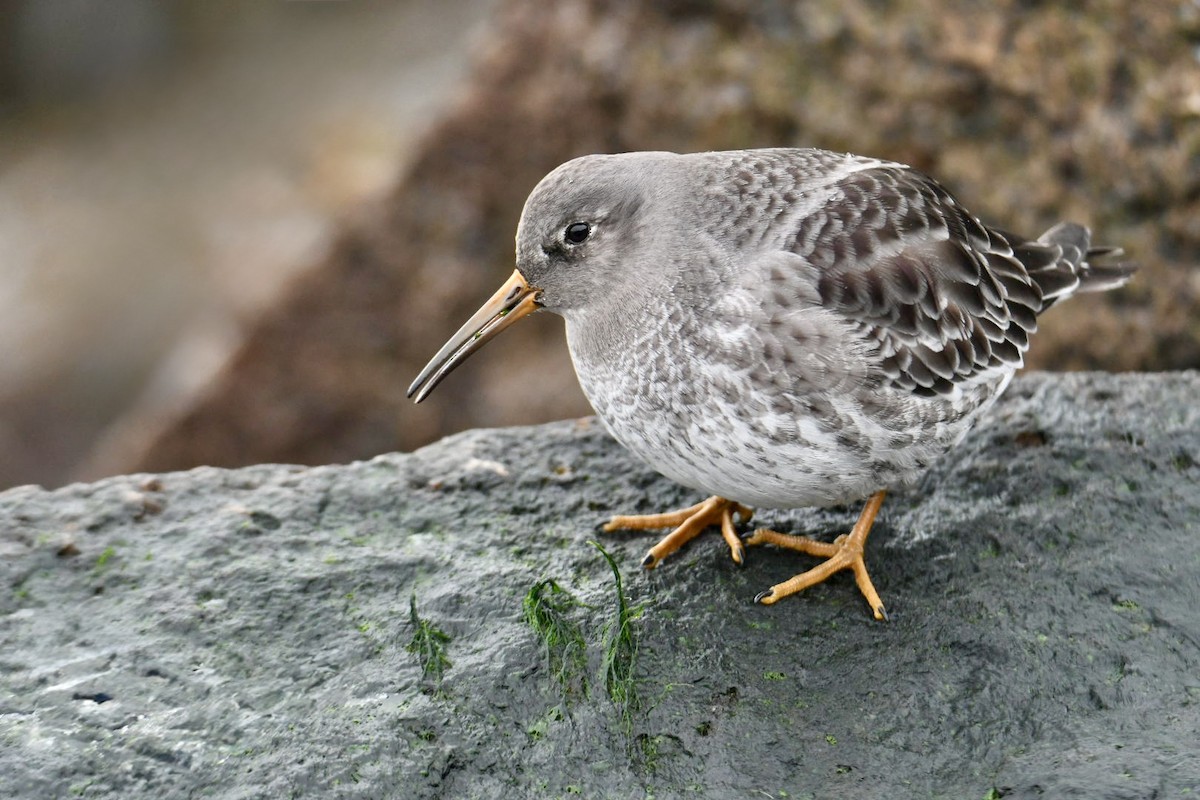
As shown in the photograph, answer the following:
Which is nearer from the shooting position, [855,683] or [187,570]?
[855,683]

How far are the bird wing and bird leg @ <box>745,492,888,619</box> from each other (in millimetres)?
682

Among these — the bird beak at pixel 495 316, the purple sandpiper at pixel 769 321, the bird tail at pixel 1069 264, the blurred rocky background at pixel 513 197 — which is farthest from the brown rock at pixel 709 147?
the bird beak at pixel 495 316

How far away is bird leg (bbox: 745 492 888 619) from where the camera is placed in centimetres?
528

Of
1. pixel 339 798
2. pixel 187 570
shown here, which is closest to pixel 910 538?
pixel 339 798

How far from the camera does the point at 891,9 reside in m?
8.73

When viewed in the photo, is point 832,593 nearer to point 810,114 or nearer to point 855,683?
point 855,683

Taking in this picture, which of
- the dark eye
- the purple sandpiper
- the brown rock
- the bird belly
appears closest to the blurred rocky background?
the brown rock

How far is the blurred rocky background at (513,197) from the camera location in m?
8.35

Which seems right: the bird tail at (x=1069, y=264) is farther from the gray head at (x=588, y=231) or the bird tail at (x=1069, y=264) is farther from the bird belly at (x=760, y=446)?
the gray head at (x=588, y=231)

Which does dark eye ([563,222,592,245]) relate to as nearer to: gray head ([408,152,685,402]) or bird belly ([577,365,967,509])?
gray head ([408,152,685,402])

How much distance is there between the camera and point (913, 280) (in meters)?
5.38

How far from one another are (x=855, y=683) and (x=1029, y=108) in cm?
526

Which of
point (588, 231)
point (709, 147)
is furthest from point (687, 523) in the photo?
point (709, 147)

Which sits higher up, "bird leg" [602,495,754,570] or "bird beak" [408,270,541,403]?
"bird beak" [408,270,541,403]
